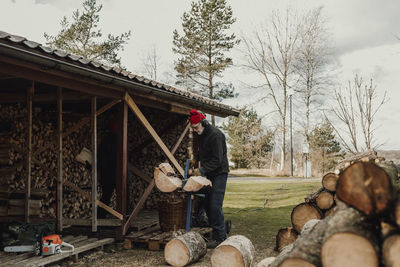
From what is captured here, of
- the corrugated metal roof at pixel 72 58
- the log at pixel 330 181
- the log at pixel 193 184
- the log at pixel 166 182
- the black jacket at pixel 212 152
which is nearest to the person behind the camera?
the corrugated metal roof at pixel 72 58

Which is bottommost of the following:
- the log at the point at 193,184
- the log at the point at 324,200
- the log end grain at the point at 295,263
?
the log at the point at 324,200

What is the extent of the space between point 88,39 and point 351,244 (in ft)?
76.5

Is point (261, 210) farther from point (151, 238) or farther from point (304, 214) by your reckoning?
point (151, 238)

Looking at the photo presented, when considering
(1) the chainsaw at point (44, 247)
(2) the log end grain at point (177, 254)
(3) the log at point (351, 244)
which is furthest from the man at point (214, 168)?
(3) the log at point (351, 244)

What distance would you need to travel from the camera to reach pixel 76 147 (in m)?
7.59

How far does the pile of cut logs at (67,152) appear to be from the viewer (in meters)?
6.33

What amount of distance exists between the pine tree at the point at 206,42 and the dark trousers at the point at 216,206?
Result: 72.5 feet

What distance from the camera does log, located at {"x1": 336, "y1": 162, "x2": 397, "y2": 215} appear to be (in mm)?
1946

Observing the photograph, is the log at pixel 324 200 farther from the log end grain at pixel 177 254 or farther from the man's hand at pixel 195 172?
the log end grain at pixel 177 254

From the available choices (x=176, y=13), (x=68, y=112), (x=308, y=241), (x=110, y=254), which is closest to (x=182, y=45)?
(x=176, y=13)

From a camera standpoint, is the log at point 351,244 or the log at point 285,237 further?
the log at point 285,237

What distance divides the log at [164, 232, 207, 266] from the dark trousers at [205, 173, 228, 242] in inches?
22.5

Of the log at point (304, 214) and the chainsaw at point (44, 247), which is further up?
the log at point (304, 214)

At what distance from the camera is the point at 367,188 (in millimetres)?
Result: 1953
